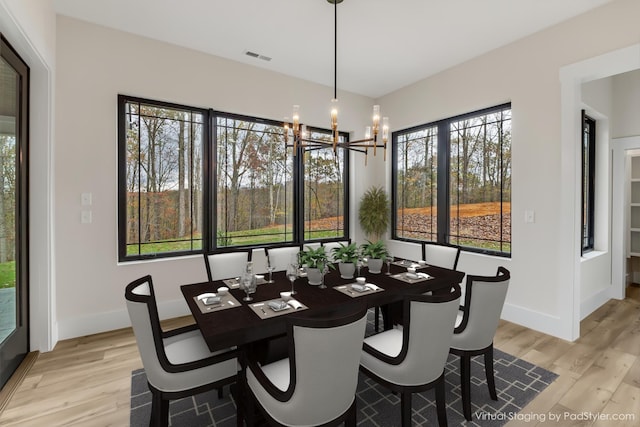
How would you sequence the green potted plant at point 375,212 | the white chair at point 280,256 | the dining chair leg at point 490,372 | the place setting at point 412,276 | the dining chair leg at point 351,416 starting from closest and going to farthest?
the dining chair leg at point 351,416
the dining chair leg at point 490,372
the place setting at point 412,276
the white chair at point 280,256
the green potted plant at point 375,212

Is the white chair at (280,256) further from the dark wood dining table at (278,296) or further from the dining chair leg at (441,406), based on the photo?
the dining chair leg at (441,406)

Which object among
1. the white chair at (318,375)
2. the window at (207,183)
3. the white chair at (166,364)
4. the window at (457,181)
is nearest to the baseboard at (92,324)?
the window at (207,183)

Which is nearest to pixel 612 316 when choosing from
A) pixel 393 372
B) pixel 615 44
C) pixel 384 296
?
pixel 615 44

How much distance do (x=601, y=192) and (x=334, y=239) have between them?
3.90m

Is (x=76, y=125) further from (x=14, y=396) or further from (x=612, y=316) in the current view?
(x=612, y=316)

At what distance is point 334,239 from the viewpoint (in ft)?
16.6

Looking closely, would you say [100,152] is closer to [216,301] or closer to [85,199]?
[85,199]

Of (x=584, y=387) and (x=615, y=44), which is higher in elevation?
(x=615, y=44)

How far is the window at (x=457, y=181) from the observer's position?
3.84 meters

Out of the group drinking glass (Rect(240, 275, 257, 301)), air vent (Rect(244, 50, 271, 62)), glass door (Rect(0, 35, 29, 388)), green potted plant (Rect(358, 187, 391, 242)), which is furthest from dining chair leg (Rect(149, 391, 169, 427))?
green potted plant (Rect(358, 187, 391, 242))

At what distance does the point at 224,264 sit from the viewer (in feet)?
9.69

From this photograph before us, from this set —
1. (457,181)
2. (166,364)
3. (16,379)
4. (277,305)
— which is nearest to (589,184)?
(457,181)

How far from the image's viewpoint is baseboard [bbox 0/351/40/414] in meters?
2.15

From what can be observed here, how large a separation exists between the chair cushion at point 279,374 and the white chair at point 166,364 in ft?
0.84
